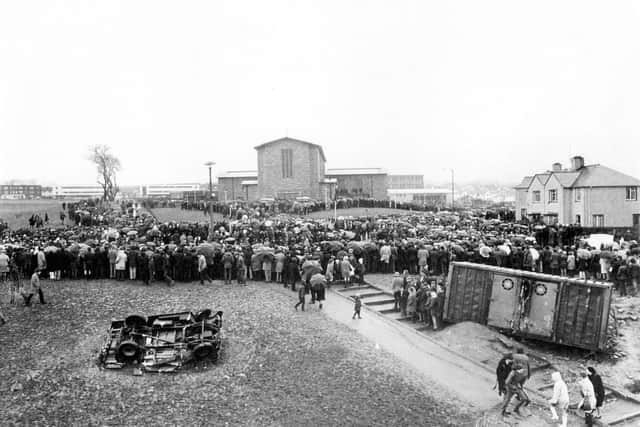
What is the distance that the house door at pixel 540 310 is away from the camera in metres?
15.1

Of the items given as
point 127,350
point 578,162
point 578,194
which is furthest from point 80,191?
point 127,350

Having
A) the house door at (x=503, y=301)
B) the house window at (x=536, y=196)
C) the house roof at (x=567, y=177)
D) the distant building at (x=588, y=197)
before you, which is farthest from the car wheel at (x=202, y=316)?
the house window at (x=536, y=196)

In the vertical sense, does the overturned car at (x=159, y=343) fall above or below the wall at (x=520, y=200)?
below

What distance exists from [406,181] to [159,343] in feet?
342

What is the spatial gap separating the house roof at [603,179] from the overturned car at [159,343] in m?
37.9

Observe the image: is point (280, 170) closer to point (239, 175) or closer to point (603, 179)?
point (239, 175)

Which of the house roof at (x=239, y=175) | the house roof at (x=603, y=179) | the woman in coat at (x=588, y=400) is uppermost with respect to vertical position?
the house roof at (x=239, y=175)

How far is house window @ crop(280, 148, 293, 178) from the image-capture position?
6062cm

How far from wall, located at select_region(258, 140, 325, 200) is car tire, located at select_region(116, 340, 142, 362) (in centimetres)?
4864

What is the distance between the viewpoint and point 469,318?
54.1 ft

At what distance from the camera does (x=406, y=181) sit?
11312 cm

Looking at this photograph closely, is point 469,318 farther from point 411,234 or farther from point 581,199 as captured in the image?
point 581,199

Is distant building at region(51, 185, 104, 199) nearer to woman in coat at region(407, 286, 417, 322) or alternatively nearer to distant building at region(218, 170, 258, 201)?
distant building at region(218, 170, 258, 201)

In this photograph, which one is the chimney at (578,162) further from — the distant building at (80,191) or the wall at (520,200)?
the distant building at (80,191)
